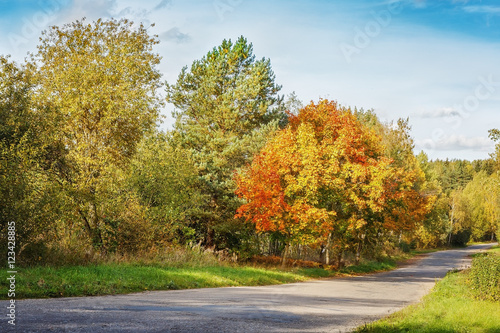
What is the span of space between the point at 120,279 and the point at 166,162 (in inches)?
411

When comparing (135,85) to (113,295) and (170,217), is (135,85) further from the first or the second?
(113,295)

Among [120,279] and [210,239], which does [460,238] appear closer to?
[210,239]

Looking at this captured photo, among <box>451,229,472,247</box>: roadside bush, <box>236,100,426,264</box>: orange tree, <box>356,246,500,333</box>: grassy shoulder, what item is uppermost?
<box>236,100,426,264</box>: orange tree

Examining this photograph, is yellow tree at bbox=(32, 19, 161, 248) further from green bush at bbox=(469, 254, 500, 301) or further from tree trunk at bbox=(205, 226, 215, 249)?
green bush at bbox=(469, 254, 500, 301)

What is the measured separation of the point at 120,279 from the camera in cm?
1283

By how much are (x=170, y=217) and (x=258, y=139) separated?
10.0 metres

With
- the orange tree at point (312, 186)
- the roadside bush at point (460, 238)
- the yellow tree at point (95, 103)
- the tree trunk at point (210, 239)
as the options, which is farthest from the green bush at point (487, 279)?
the roadside bush at point (460, 238)

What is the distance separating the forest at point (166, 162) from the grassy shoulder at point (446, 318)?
33.4 ft

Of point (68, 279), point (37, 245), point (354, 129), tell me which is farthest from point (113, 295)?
point (354, 129)

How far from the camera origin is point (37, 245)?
13.4 metres

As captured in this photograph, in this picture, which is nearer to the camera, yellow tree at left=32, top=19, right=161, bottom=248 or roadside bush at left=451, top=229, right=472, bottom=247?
yellow tree at left=32, top=19, right=161, bottom=248

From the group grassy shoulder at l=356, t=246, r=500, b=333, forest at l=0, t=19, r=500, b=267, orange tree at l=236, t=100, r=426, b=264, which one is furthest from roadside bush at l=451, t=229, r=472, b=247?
grassy shoulder at l=356, t=246, r=500, b=333

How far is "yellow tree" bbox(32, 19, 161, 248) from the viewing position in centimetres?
1719

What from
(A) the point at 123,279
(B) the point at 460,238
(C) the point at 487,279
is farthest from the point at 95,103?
(B) the point at 460,238
